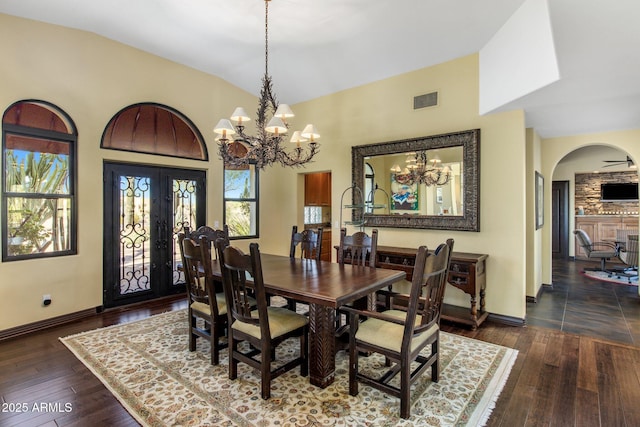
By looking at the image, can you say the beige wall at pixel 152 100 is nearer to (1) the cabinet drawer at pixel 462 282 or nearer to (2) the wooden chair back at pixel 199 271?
(1) the cabinet drawer at pixel 462 282

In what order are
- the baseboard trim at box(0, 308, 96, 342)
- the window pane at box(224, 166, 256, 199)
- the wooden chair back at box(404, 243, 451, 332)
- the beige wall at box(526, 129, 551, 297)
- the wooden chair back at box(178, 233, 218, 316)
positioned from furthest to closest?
1. the window pane at box(224, 166, 256, 199)
2. the beige wall at box(526, 129, 551, 297)
3. the baseboard trim at box(0, 308, 96, 342)
4. the wooden chair back at box(178, 233, 218, 316)
5. the wooden chair back at box(404, 243, 451, 332)

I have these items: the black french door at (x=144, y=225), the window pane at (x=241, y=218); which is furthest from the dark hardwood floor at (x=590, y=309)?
the black french door at (x=144, y=225)

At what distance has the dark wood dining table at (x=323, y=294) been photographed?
227cm

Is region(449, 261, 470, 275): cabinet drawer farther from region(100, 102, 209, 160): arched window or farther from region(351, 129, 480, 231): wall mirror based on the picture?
region(100, 102, 209, 160): arched window

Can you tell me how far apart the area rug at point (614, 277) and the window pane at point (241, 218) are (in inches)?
268

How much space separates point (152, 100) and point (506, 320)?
5708mm

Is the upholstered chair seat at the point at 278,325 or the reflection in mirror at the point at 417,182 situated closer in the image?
the upholstered chair seat at the point at 278,325

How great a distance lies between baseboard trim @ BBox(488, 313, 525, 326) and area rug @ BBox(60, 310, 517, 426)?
83 cm

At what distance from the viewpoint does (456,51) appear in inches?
158

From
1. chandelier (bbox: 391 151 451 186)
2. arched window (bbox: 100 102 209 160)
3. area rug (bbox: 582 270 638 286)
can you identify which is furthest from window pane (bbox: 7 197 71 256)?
area rug (bbox: 582 270 638 286)

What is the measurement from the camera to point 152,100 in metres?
4.72

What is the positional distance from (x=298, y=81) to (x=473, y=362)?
4.69 meters

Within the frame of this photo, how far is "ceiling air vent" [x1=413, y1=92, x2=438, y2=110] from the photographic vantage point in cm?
438

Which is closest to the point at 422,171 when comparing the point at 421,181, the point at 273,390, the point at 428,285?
the point at 421,181
